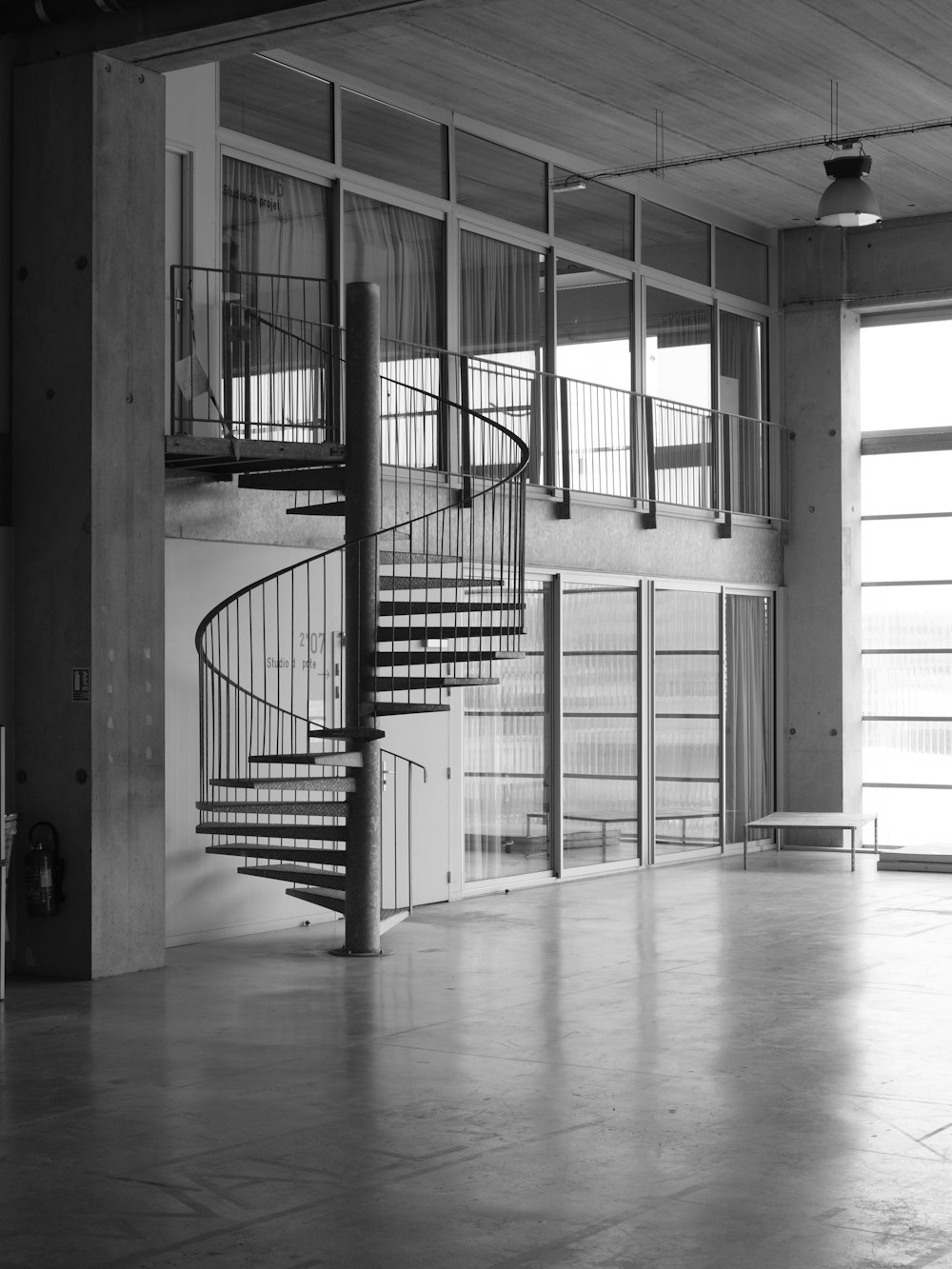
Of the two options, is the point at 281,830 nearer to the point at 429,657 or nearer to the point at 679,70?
the point at 429,657

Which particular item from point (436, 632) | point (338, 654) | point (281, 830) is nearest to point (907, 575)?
point (338, 654)

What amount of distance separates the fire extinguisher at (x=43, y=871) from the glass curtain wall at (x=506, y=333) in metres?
4.83

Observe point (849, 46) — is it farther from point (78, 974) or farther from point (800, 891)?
point (78, 974)

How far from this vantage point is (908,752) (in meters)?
15.4

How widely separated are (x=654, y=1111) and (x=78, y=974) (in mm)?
3765

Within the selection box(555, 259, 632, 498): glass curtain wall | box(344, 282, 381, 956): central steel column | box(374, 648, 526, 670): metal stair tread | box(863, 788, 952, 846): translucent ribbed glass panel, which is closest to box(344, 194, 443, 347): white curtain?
box(555, 259, 632, 498): glass curtain wall

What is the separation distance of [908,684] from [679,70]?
6383 mm

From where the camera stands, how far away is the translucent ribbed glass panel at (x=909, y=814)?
15164mm

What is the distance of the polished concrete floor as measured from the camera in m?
4.40

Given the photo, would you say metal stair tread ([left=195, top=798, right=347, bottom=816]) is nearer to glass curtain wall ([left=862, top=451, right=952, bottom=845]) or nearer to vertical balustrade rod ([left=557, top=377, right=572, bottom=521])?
vertical balustrade rod ([left=557, top=377, right=572, bottom=521])

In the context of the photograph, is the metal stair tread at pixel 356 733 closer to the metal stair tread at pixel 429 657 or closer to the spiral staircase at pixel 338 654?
the spiral staircase at pixel 338 654

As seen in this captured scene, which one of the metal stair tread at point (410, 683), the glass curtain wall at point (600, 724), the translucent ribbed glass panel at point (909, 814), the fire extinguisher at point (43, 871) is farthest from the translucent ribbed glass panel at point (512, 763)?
the translucent ribbed glass panel at point (909, 814)

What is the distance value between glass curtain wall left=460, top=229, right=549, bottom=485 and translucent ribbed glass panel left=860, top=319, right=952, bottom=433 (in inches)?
163

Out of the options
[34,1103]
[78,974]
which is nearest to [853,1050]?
[34,1103]
